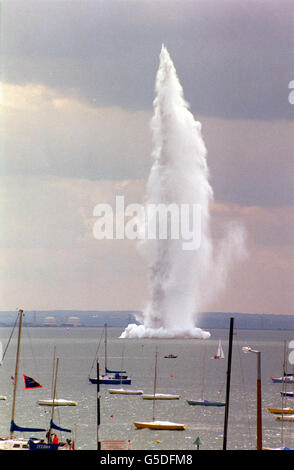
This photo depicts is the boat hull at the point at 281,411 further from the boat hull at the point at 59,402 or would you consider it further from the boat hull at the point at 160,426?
the boat hull at the point at 59,402

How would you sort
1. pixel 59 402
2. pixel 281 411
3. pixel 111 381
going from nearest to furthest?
pixel 281 411 < pixel 59 402 < pixel 111 381

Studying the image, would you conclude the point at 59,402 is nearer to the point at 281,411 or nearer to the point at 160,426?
the point at 160,426

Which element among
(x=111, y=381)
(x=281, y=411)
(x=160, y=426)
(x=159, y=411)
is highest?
(x=111, y=381)

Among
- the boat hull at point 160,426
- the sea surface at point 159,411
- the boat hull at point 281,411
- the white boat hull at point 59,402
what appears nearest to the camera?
the sea surface at point 159,411

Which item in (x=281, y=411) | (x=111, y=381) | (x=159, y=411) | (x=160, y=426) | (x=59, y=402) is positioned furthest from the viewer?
(x=111, y=381)

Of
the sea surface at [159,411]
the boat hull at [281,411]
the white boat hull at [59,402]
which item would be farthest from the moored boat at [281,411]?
the white boat hull at [59,402]

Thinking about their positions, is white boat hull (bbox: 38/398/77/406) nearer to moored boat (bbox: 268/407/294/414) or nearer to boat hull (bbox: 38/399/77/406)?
boat hull (bbox: 38/399/77/406)

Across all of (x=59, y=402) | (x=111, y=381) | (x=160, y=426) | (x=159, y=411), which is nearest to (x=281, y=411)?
(x=159, y=411)

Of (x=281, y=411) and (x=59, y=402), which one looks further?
(x=59, y=402)

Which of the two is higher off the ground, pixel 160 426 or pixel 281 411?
pixel 281 411

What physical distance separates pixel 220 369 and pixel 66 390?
203 feet
